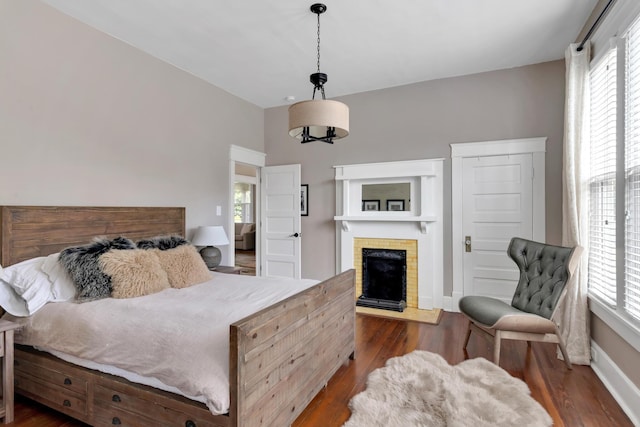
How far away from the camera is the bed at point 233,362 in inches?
57.6

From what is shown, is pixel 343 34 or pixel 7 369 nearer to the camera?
pixel 7 369

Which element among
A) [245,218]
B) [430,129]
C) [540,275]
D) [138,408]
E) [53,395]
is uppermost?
[430,129]

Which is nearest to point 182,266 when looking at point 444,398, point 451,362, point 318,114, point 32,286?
point 32,286

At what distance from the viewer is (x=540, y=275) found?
9.21 ft

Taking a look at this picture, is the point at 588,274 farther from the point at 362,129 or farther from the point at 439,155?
the point at 362,129

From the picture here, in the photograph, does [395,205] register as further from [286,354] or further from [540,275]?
[286,354]

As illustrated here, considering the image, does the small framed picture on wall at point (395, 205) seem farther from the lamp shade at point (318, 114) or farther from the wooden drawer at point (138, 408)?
the wooden drawer at point (138, 408)

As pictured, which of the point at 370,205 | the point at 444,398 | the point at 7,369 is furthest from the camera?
the point at 370,205

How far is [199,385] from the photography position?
142 cm

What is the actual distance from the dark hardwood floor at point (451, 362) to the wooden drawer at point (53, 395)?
0.33ft

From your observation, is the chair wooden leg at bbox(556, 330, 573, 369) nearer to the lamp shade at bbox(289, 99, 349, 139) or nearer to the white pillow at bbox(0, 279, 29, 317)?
the lamp shade at bbox(289, 99, 349, 139)

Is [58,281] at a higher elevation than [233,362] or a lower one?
higher

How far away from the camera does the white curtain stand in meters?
2.63

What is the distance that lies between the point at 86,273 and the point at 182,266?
0.66 metres
